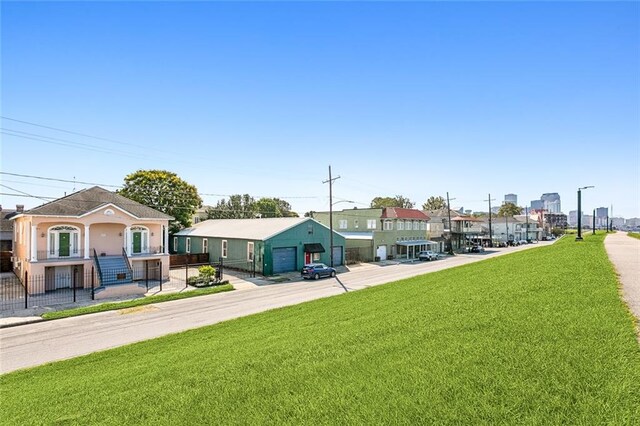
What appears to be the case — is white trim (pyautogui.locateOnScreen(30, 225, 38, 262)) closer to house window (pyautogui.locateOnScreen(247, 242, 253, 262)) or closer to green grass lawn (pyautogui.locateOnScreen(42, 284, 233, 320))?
green grass lawn (pyautogui.locateOnScreen(42, 284, 233, 320))

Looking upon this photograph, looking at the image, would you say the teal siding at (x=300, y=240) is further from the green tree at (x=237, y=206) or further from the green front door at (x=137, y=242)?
the green tree at (x=237, y=206)

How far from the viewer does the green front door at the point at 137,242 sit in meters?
28.5

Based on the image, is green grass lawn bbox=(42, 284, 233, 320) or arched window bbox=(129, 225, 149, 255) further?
arched window bbox=(129, 225, 149, 255)

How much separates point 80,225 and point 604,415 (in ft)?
98.4

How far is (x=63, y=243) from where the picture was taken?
25.0m

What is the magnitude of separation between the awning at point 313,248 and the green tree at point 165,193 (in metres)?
20.0

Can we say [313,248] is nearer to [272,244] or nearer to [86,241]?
[272,244]

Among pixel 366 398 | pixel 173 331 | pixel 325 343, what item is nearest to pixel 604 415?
pixel 366 398

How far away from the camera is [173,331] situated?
14.8m

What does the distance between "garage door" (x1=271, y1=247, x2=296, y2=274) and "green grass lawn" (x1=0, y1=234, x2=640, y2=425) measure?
22150 mm

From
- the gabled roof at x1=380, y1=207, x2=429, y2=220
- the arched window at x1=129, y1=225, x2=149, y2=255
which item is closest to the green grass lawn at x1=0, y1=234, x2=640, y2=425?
the arched window at x1=129, y1=225, x2=149, y2=255

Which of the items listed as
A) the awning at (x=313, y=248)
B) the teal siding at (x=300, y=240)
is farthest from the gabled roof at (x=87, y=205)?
the awning at (x=313, y=248)

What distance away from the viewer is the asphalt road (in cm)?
1275

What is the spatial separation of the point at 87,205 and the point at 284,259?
55.7 ft
